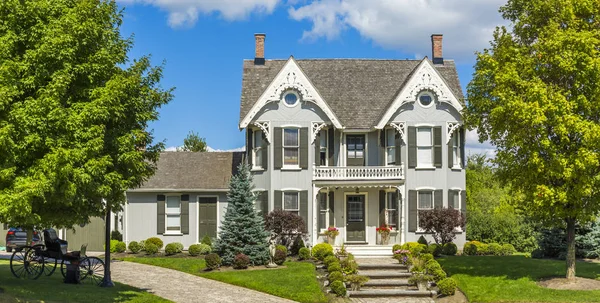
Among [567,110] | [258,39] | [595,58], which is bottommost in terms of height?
[567,110]

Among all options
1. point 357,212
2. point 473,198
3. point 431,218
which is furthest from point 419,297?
point 473,198

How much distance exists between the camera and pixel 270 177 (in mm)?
33781

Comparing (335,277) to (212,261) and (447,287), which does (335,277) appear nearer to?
(447,287)

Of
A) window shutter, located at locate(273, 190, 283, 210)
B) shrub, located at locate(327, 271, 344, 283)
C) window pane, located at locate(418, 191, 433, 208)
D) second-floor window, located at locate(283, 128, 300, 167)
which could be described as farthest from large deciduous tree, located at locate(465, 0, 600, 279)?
window shutter, located at locate(273, 190, 283, 210)

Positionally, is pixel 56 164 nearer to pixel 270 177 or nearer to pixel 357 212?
pixel 270 177

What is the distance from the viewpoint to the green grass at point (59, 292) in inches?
733

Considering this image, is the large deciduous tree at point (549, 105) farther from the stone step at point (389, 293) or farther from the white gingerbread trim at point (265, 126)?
the white gingerbread trim at point (265, 126)

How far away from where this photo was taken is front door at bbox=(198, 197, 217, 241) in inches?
1419

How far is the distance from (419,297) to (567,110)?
25.3 feet

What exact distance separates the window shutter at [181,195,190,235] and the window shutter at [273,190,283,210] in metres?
5.17

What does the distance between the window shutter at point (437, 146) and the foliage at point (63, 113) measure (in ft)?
57.9

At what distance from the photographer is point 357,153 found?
35469 mm

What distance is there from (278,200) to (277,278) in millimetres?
9131

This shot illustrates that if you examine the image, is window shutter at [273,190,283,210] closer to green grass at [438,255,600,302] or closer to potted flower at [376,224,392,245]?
potted flower at [376,224,392,245]
